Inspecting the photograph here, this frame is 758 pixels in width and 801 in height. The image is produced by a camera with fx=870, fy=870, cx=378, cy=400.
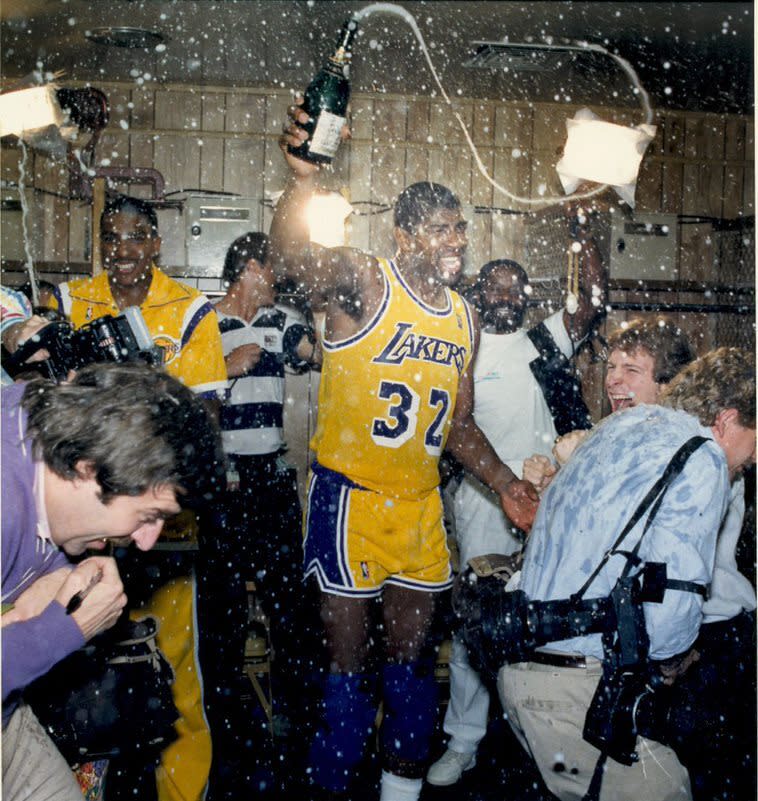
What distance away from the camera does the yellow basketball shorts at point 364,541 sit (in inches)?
113

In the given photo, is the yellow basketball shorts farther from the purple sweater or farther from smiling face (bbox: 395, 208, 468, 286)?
the purple sweater

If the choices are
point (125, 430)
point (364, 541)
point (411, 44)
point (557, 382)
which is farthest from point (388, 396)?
point (411, 44)

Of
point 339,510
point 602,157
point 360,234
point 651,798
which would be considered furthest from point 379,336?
point 360,234

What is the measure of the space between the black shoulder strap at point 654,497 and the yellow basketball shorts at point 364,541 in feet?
3.64

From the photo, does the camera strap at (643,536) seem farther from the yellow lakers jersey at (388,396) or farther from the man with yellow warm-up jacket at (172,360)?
the man with yellow warm-up jacket at (172,360)

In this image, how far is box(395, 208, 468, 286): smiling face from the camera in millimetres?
3071

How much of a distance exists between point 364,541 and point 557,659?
101cm

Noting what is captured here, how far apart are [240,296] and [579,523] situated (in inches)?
110

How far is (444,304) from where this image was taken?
311 centimetres

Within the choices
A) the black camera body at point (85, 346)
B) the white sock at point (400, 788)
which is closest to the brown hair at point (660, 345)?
the black camera body at point (85, 346)

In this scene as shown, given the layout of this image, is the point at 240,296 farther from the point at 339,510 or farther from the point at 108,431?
the point at 108,431

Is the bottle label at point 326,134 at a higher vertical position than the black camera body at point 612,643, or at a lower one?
higher

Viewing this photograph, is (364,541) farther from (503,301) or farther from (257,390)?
(503,301)

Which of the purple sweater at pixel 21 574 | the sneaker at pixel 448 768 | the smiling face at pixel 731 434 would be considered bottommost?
the sneaker at pixel 448 768
